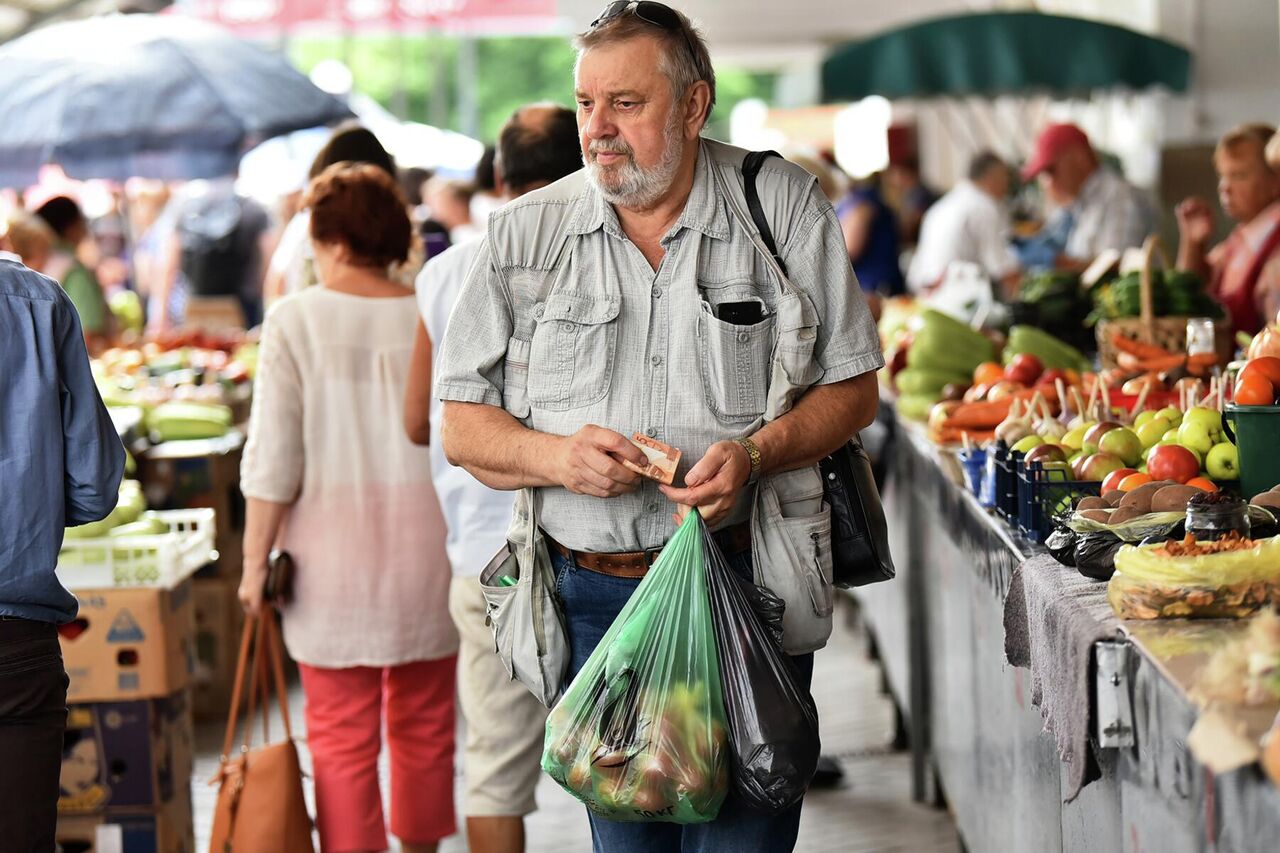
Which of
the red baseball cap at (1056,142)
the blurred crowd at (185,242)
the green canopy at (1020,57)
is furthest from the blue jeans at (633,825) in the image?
the green canopy at (1020,57)

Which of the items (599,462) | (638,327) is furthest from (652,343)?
(599,462)

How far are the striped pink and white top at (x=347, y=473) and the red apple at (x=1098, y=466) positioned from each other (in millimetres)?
1806

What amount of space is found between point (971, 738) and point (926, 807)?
1.30 metres

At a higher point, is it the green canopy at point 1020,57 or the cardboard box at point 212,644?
the green canopy at point 1020,57

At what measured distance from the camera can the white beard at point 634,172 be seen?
3127 mm

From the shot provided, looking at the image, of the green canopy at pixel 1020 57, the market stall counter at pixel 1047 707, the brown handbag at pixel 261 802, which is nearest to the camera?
the market stall counter at pixel 1047 707

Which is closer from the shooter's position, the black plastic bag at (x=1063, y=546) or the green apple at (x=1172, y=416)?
the black plastic bag at (x=1063, y=546)

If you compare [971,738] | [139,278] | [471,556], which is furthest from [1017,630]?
[139,278]

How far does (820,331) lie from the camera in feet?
10.6

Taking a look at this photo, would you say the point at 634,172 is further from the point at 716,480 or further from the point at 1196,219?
the point at 1196,219

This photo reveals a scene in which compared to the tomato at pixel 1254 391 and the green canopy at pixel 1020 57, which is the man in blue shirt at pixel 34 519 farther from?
the green canopy at pixel 1020 57

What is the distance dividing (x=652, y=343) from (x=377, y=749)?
2.09m

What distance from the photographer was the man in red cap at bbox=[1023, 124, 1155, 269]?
33.0 feet

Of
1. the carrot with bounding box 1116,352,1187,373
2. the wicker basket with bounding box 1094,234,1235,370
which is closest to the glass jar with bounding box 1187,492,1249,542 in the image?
the carrot with bounding box 1116,352,1187,373
